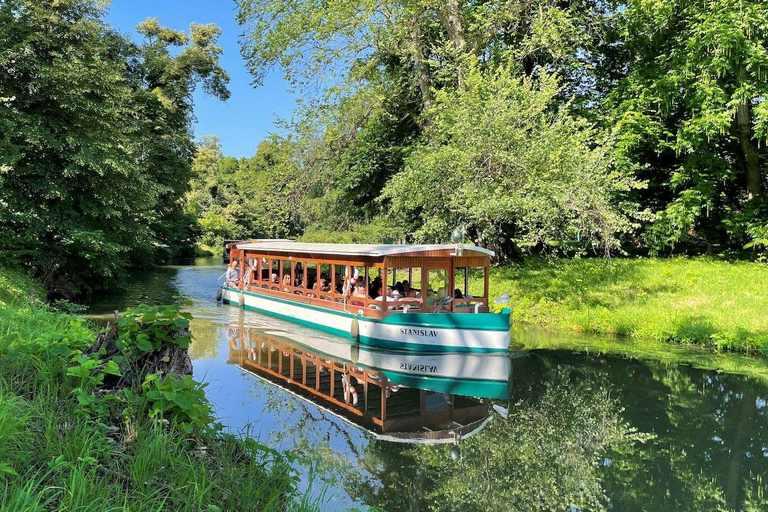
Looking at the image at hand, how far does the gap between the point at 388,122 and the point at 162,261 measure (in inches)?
1008

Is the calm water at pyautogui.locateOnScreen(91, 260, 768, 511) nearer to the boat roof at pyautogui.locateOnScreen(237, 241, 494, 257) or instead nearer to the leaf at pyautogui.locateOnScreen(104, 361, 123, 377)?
the leaf at pyautogui.locateOnScreen(104, 361, 123, 377)

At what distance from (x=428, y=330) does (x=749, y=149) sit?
49.4 ft

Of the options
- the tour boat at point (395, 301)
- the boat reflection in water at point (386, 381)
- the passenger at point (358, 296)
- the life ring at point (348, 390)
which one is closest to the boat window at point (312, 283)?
the tour boat at point (395, 301)

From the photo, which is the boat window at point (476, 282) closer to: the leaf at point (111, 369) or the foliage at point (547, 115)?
the foliage at point (547, 115)

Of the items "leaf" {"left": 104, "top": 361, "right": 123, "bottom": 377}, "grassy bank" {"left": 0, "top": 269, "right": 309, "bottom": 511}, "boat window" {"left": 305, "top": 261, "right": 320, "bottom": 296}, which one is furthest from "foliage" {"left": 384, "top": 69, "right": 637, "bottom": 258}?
"leaf" {"left": 104, "top": 361, "right": 123, "bottom": 377}

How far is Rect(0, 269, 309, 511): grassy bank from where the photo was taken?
11.0ft

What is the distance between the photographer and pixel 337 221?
31.4m

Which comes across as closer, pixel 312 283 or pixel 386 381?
pixel 386 381

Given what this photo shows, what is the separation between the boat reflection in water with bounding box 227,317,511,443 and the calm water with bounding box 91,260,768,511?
0.32 m

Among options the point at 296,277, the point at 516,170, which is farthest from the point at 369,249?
the point at 516,170

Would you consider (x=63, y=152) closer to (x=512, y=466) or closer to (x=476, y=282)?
(x=476, y=282)

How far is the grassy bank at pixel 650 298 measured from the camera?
520 inches

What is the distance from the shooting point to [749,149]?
19328mm

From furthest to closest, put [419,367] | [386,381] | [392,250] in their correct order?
1. [392,250]
2. [419,367]
3. [386,381]
